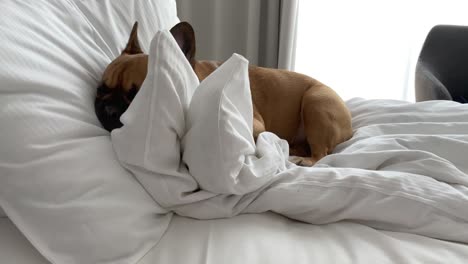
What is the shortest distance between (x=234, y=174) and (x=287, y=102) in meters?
0.88

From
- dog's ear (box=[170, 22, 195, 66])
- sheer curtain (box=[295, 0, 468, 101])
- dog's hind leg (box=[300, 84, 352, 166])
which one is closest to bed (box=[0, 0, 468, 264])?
dog's ear (box=[170, 22, 195, 66])

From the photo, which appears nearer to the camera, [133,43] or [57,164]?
[57,164]

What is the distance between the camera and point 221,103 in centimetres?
77

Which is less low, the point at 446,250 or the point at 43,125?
the point at 43,125

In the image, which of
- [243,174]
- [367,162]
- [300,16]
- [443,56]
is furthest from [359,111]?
[300,16]

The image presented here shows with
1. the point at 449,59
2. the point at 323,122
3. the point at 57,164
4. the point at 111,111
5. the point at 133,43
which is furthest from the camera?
the point at 449,59

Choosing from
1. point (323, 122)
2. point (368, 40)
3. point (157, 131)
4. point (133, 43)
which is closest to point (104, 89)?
point (133, 43)

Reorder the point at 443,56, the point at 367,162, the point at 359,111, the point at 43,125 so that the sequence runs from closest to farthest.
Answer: the point at 43,125 < the point at 367,162 < the point at 359,111 < the point at 443,56

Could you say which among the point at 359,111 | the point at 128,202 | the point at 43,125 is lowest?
the point at 359,111

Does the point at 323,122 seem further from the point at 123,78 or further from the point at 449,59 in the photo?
the point at 449,59

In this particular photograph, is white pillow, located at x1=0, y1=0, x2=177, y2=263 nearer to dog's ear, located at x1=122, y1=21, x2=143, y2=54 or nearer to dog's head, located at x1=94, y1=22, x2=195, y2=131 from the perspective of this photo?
dog's head, located at x1=94, y1=22, x2=195, y2=131

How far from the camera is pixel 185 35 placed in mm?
1188

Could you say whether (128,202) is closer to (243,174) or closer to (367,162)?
(243,174)

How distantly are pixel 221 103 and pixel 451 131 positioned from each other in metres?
0.77
